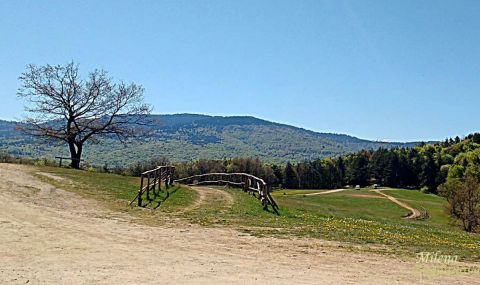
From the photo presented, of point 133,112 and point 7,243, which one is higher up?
point 133,112

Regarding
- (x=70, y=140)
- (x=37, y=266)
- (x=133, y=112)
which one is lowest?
(x=37, y=266)

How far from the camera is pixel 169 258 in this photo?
11.6 metres

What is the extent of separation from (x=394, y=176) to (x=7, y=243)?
141227 millimetres

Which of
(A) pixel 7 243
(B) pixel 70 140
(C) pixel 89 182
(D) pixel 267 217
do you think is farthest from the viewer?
(B) pixel 70 140

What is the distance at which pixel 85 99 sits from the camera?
46.2 meters

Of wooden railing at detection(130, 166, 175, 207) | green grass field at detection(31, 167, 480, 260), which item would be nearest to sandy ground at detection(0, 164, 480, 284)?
green grass field at detection(31, 167, 480, 260)

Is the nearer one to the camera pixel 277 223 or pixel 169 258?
pixel 169 258

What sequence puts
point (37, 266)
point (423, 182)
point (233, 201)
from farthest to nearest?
point (423, 182), point (233, 201), point (37, 266)

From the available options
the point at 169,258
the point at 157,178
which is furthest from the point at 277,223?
the point at 157,178

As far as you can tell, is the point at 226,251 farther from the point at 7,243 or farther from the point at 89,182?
the point at 89,182

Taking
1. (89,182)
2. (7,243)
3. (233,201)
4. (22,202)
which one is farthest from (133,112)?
(7,243)

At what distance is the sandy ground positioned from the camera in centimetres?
977

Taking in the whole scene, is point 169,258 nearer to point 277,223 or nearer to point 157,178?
point 277,223

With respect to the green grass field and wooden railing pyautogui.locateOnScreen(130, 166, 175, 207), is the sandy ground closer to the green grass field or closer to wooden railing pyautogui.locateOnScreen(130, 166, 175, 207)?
the green grass field
